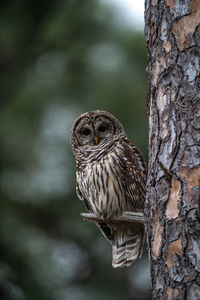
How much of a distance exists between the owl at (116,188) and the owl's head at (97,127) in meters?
0.08

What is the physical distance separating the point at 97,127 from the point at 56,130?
2.80ft

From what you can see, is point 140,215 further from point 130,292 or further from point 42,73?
point 42,73

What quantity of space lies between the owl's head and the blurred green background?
1.97 ft

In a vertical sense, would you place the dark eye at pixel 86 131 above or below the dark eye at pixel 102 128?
below

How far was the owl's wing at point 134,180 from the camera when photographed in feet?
12.6

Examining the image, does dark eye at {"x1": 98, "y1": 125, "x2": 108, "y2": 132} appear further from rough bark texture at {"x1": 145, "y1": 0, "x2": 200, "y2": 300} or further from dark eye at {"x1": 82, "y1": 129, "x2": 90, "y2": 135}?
rough bark texture at {"x1": 145, "y1": 0, "x2": 200, "y2": 300}

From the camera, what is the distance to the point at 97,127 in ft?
14.0

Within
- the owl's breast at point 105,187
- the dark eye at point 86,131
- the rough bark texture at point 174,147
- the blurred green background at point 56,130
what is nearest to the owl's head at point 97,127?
the dark eye at point 86,131

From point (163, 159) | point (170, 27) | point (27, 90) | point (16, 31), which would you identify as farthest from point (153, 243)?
point (16, 31)

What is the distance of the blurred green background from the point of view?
4.66m

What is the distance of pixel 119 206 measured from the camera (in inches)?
155

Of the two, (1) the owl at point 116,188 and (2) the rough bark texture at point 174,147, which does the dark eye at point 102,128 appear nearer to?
(1) the owl at point 116,188

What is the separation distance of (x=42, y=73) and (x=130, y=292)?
7.36 feet

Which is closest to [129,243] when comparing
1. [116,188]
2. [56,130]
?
[116,188]
